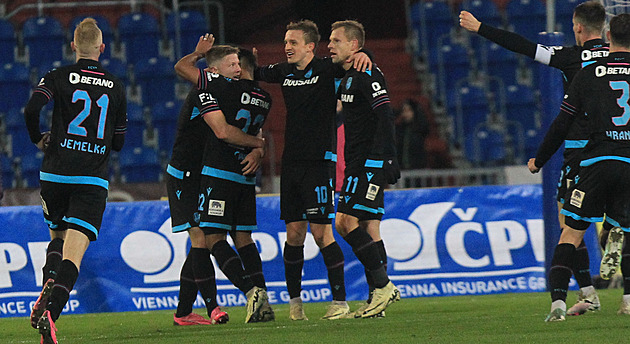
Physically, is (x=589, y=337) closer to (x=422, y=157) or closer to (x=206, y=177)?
(x=206, y=177)

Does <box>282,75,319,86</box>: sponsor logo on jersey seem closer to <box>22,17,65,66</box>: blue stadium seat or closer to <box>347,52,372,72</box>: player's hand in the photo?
<box>347,52,372,72</box>: player's hand

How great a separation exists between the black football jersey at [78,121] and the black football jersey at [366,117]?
1.87 m

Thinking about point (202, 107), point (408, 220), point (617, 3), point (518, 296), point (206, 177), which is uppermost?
point (617, 3)

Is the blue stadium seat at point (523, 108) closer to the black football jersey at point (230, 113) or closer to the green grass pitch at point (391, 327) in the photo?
the green grass pitch at point (391, 327)

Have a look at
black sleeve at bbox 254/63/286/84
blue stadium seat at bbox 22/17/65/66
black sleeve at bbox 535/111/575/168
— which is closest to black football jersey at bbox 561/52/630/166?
black sleeve at bbox 535/111/575/168

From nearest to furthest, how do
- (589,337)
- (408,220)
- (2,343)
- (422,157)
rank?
1. (589,337)
2. (2,343)
3. (408,220)
4. (422,157)

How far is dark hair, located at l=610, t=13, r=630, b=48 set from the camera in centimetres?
657

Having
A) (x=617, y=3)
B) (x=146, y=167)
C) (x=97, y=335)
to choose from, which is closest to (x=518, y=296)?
(x=617, y=3)

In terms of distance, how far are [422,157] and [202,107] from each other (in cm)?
669

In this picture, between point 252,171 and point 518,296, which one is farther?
point 518,296

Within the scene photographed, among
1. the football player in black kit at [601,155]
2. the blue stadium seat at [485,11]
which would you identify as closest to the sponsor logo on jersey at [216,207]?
the football player in black kit at [601,155]

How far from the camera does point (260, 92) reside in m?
7.68

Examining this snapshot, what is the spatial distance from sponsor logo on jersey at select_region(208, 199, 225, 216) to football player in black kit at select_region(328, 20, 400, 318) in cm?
89

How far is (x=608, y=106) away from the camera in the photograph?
6500 millimetres
